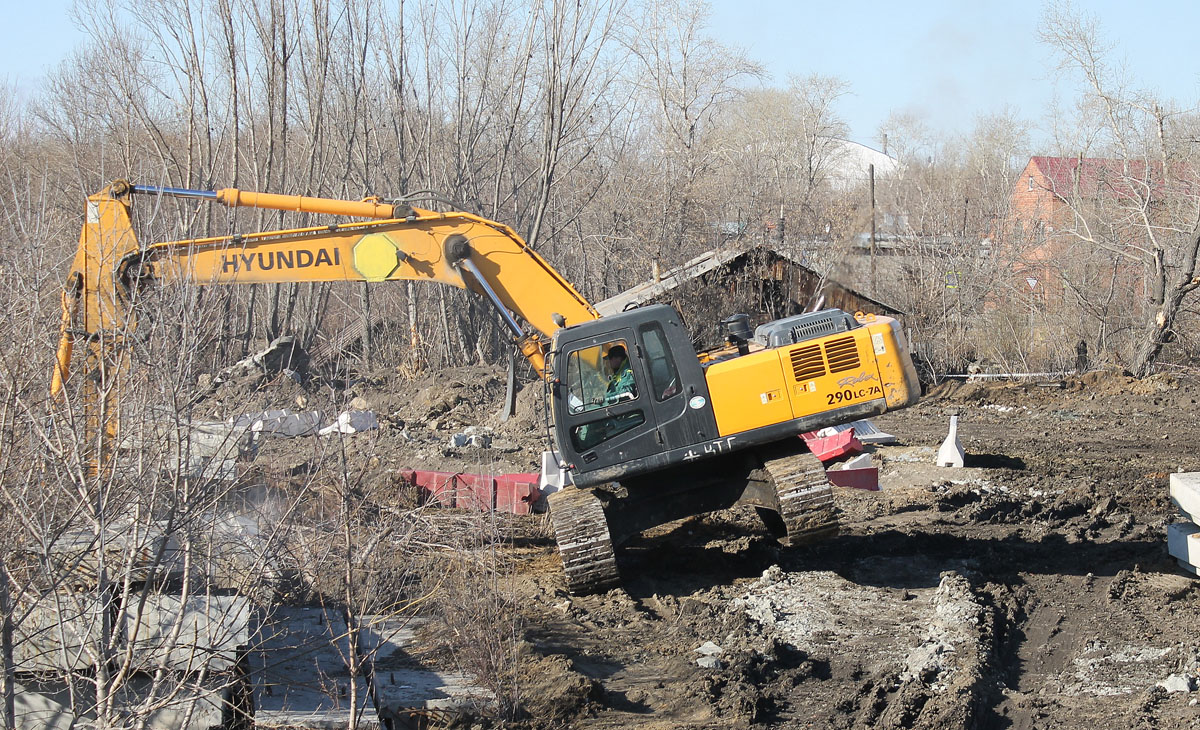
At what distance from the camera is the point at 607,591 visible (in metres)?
8.91

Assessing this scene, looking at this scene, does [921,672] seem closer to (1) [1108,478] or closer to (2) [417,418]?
(1) [1108,478]

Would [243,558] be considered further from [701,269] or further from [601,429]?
[701,269]

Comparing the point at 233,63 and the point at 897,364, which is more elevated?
the point at 233,63

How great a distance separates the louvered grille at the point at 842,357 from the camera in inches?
339

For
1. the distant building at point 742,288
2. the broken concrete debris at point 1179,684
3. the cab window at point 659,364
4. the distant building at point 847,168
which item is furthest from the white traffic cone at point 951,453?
the distant building at point 847,168

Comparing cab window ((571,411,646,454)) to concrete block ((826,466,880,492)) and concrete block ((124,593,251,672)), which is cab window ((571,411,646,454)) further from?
concrete block ((826,466,880,492))

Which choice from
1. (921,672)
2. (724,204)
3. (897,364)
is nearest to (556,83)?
(724,204)

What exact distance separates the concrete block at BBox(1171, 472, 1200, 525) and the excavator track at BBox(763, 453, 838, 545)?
297 centimetres

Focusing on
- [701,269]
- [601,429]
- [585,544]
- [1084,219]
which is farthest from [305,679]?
[1084,219]

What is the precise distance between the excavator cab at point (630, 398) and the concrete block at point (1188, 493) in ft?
13.1

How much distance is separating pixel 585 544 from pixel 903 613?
260 cm

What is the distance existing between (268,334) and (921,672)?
17.5 meters

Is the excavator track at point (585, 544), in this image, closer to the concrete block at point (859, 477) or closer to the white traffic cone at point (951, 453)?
the concrete block at point (859, 477)

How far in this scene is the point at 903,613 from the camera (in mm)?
8320
